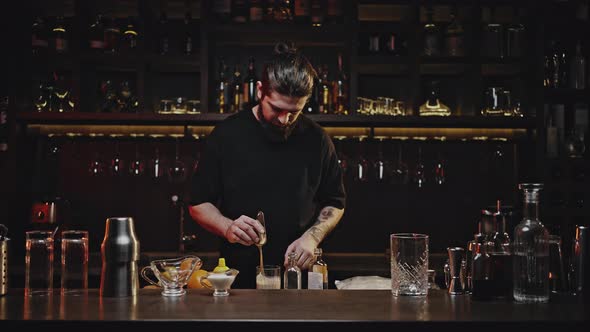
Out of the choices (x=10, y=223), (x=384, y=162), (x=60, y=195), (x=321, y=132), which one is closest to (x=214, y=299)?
(x=321, y=132)

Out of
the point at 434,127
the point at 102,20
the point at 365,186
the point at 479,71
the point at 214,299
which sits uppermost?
the point at 102,20

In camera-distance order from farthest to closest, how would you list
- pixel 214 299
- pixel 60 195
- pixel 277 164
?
1. pixel 60 195
2. pixel 277 164
3. pixel 214 299

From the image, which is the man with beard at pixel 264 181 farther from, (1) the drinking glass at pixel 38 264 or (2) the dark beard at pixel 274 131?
(1) the drinking glass at pixel 38 264

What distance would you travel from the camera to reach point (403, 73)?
4410mm

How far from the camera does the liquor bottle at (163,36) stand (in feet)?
13.8

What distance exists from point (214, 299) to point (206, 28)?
253cm

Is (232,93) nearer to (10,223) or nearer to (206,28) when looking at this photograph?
(206,28)

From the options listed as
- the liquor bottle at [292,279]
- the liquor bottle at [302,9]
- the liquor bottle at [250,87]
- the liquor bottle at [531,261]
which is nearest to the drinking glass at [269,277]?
the liquor bottle at [292,279]

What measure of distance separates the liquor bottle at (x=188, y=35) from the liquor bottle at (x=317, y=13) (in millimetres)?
749

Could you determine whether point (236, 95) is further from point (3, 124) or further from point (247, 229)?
point (247, 229)

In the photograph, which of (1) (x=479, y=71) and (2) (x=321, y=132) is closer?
(2) (x=321, y=132)

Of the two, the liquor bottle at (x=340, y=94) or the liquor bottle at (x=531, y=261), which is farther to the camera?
the liquor bottle at (x=340, y=94)

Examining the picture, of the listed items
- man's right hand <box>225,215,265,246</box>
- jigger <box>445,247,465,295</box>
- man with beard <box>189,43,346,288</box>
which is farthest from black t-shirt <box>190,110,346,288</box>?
jigger <box>445,247,465,295</box>

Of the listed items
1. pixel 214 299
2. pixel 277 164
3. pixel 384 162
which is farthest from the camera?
pixel 384 162
